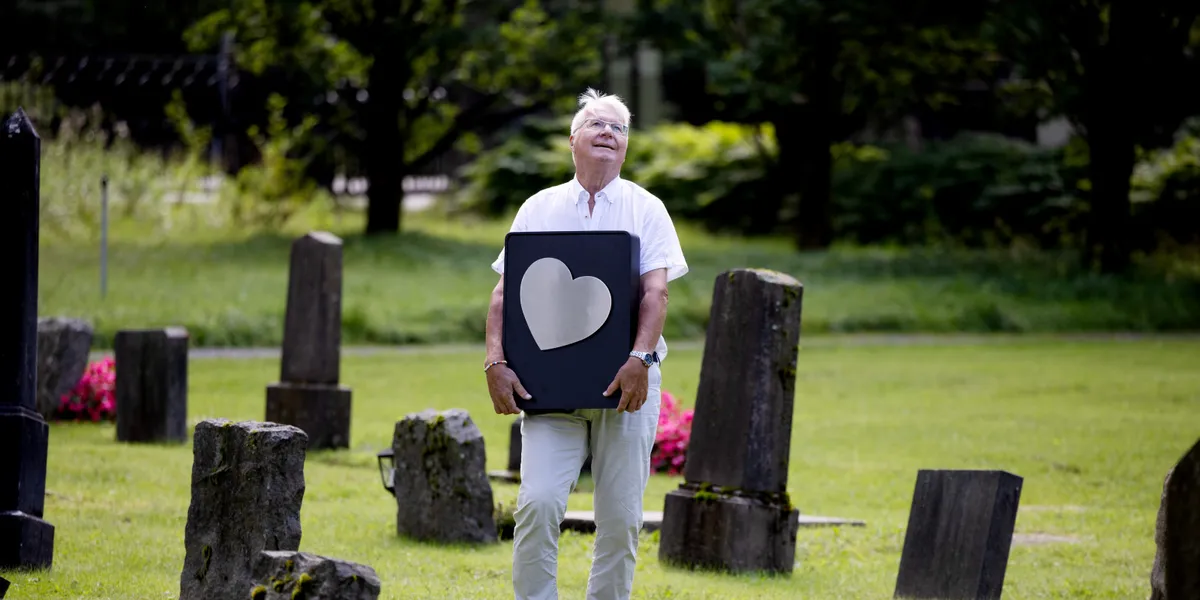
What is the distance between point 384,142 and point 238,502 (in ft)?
82.4

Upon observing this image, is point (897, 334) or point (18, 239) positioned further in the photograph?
point (897, 334)

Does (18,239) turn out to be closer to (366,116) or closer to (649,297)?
(649,297)

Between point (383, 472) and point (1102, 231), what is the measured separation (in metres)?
20.6

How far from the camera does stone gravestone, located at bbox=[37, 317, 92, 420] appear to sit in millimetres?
14180

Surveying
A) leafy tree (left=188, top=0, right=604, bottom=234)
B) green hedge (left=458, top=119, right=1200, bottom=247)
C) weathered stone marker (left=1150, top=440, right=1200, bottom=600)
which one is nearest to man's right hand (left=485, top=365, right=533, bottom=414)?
weathered stone marker (left=1150, top=440, right=1200, bottom=600)

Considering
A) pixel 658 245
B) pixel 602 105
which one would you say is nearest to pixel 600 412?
pixel 658 245

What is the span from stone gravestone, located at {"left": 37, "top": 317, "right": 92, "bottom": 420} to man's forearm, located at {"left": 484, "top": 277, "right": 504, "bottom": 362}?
9045 mm

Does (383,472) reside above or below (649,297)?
below

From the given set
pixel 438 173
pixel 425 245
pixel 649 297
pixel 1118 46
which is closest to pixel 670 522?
pixel 649 297

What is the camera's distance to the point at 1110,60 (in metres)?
26.0

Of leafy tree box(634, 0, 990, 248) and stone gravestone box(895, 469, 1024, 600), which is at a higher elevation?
leafy tree box(634, 0, 990, 248)

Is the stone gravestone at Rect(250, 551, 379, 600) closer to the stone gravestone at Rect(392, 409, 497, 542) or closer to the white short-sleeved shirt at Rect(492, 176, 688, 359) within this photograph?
the white short-sleeved shirt at Rect(492, 176, 688, 359)

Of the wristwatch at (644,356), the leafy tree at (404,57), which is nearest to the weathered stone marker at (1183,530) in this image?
the wristwatch at (644,356)

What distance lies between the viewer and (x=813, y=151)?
32125 millimetres
